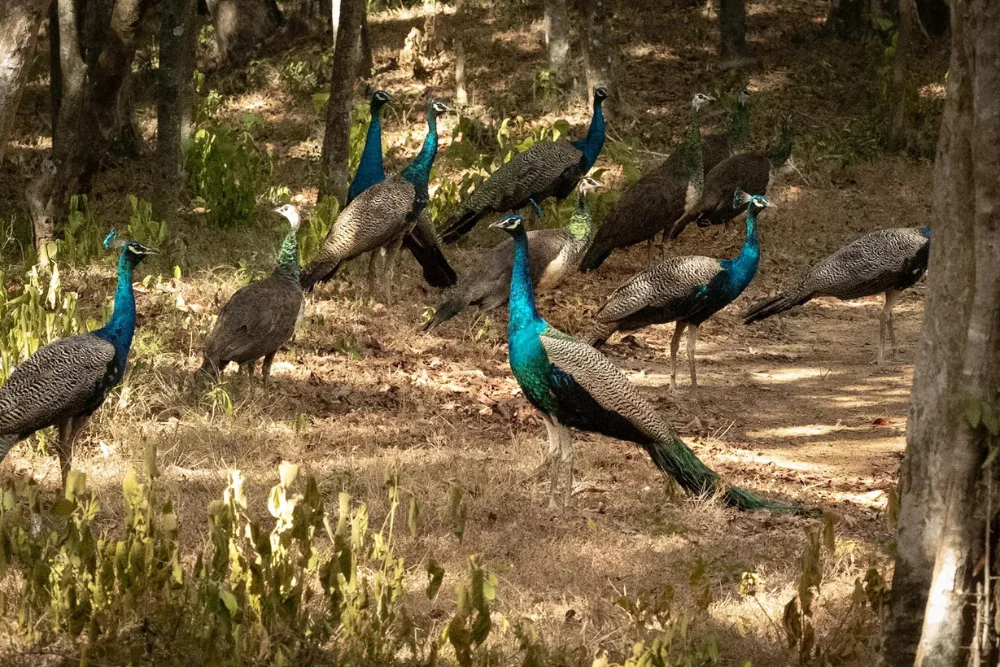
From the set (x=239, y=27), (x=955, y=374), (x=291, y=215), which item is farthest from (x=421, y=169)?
(x=239, y=27)

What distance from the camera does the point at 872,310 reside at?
11.7 m

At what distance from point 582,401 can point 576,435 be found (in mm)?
1605

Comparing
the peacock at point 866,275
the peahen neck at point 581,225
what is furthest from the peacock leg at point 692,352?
the peahen neck at point 581,225

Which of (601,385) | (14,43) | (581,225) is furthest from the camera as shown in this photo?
(581,225)

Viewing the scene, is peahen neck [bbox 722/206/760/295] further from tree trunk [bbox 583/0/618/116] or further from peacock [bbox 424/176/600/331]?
tree trunk [bbox 583/0/618/116]

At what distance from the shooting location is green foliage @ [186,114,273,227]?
1216 centimetres

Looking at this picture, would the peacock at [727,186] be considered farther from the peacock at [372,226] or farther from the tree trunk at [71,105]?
the tree trunk at [71,105]

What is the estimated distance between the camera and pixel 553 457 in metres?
7.05

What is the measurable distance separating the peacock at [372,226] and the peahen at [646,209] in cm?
176

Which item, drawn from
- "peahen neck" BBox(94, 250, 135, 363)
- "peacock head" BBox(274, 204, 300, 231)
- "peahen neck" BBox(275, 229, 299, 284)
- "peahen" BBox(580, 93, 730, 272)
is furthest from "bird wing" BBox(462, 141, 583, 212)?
"peahen neck" BBox(94, 250, 135, 363)

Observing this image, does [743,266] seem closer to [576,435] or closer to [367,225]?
[576,435]

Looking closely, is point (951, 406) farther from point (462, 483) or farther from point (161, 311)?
point (161, 311)

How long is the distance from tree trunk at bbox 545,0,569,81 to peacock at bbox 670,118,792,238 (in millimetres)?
4122

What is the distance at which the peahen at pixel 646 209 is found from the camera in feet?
37.5
